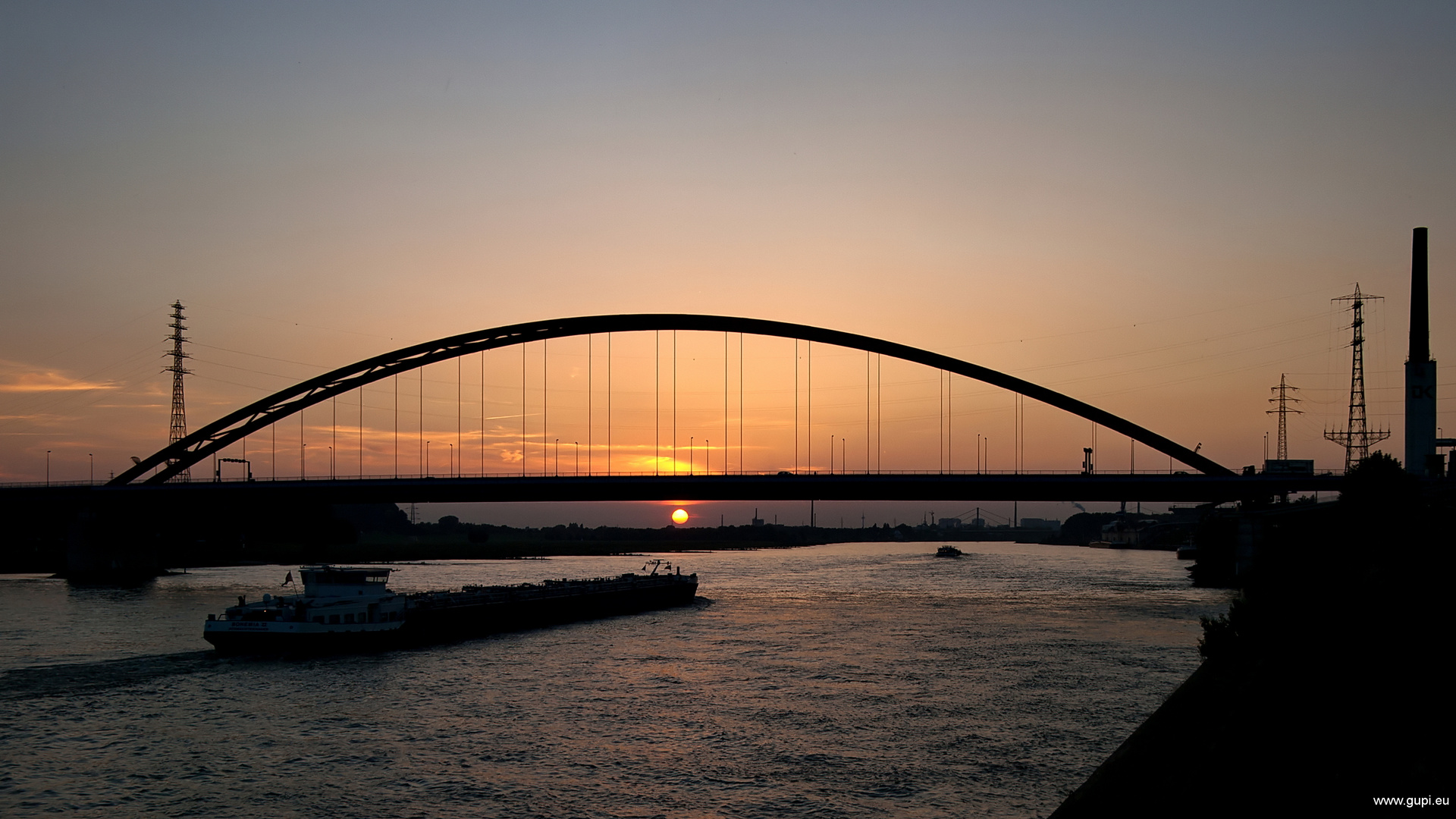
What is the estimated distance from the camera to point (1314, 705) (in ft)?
49.9

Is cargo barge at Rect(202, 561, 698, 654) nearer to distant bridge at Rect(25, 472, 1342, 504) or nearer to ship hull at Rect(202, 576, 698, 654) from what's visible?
ship hull at Rect(202, 576, 698, 654)

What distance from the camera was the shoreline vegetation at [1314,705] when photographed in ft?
44.1

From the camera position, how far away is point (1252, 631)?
20453mm

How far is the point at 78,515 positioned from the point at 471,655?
6424 centimetres

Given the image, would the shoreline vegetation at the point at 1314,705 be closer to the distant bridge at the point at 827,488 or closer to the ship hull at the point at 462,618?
the ship hull at the point at 462,618

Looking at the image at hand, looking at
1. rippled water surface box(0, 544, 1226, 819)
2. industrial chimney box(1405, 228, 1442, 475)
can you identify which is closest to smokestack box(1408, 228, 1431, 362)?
industrial chimney box(1405, 228, 1442, 475)

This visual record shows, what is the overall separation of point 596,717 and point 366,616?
23.6 metres

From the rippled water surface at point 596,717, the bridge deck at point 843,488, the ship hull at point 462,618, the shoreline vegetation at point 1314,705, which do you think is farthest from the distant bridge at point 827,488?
A: the shoreline vegetation at point 1314,705

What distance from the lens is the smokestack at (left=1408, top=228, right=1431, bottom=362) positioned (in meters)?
73.1

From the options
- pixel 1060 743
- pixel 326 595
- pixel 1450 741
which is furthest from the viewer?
pixel 326 595

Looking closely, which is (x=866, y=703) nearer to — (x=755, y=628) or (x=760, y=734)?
(x=760, y=734)

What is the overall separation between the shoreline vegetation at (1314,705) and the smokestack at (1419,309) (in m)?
61.5

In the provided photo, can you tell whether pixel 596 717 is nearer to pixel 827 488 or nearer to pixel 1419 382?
pixel 827 488

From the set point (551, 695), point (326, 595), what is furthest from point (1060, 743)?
point (326, 595)
